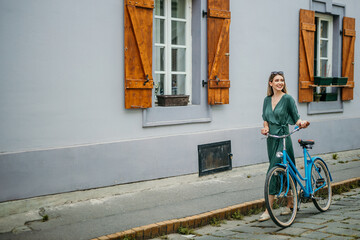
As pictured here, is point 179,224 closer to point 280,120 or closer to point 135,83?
point 280,120

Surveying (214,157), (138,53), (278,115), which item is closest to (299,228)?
(278,115)

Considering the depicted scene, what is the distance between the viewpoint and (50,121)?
19.2ft

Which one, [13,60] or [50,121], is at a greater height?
[13,60]

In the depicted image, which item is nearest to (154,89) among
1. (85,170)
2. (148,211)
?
(85,170)

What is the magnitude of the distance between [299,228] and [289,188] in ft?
1.55

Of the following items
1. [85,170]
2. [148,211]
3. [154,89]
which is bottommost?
[148,211]

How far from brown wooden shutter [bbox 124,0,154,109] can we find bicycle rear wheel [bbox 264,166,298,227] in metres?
2.55

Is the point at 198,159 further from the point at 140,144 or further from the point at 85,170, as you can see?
the point at 85,170

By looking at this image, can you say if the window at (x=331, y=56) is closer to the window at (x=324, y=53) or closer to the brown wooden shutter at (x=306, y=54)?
the window at (x=324, y=53)

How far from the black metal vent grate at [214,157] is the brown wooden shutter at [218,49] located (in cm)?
76

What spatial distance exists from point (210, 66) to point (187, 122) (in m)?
1.06

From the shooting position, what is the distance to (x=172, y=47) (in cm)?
754

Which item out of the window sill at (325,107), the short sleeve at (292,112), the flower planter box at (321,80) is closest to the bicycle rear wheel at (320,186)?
the short sleeve at (292,112)

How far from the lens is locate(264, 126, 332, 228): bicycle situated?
495 cm
